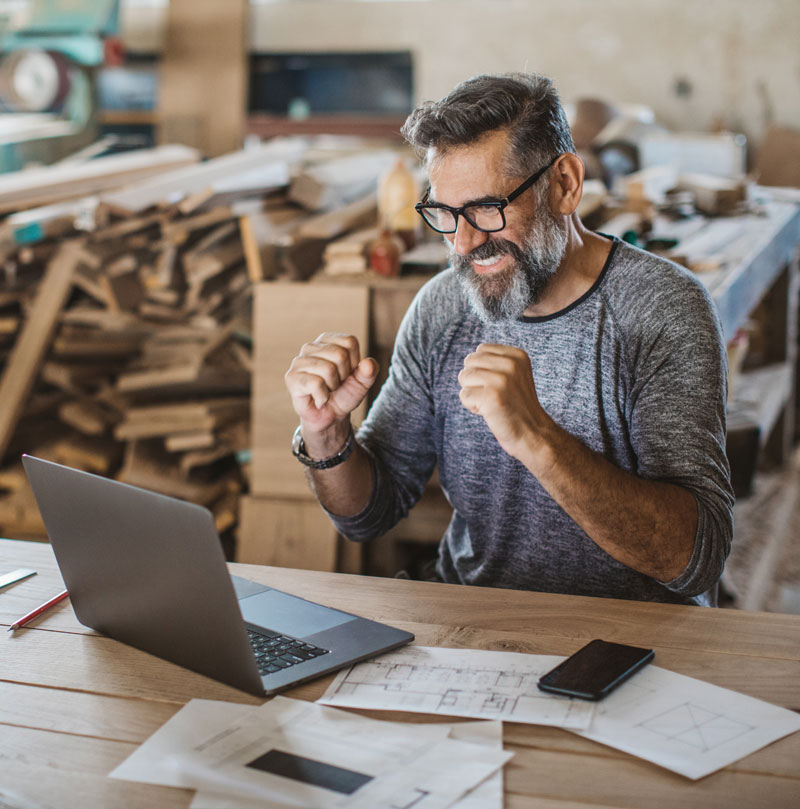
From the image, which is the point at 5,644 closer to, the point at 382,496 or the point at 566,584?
the point at 382,496

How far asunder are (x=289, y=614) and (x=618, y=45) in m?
6.89

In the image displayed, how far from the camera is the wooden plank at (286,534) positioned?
2936 millimetres

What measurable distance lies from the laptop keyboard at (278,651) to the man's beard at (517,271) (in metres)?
0.68

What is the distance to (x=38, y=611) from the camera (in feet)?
4.92

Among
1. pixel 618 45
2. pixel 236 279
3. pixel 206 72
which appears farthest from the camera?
pixel 618 45

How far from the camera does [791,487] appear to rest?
14.6 feet

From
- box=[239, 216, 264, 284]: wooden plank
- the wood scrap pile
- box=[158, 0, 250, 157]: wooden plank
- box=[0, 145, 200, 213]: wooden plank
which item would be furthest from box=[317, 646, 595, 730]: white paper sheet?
box=[158, 0, 250, 157]: wooden plank

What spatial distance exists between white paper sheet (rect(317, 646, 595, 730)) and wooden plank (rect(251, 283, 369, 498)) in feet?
5.26

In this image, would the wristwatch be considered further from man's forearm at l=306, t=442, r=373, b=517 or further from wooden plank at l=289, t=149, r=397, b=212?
wooden plank at l=289, t=149, r=397, b=212

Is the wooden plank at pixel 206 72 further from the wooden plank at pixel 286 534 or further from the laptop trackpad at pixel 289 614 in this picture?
the laptop trackpad at pixel 289 614

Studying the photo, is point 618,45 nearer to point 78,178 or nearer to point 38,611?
point 78,178

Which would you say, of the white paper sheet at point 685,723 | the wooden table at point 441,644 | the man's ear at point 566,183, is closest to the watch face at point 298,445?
the wooden table at point 441,644

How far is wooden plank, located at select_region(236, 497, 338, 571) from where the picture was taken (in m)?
2.94

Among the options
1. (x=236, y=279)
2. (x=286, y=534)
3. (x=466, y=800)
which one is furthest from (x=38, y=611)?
(x=236, y=279)
